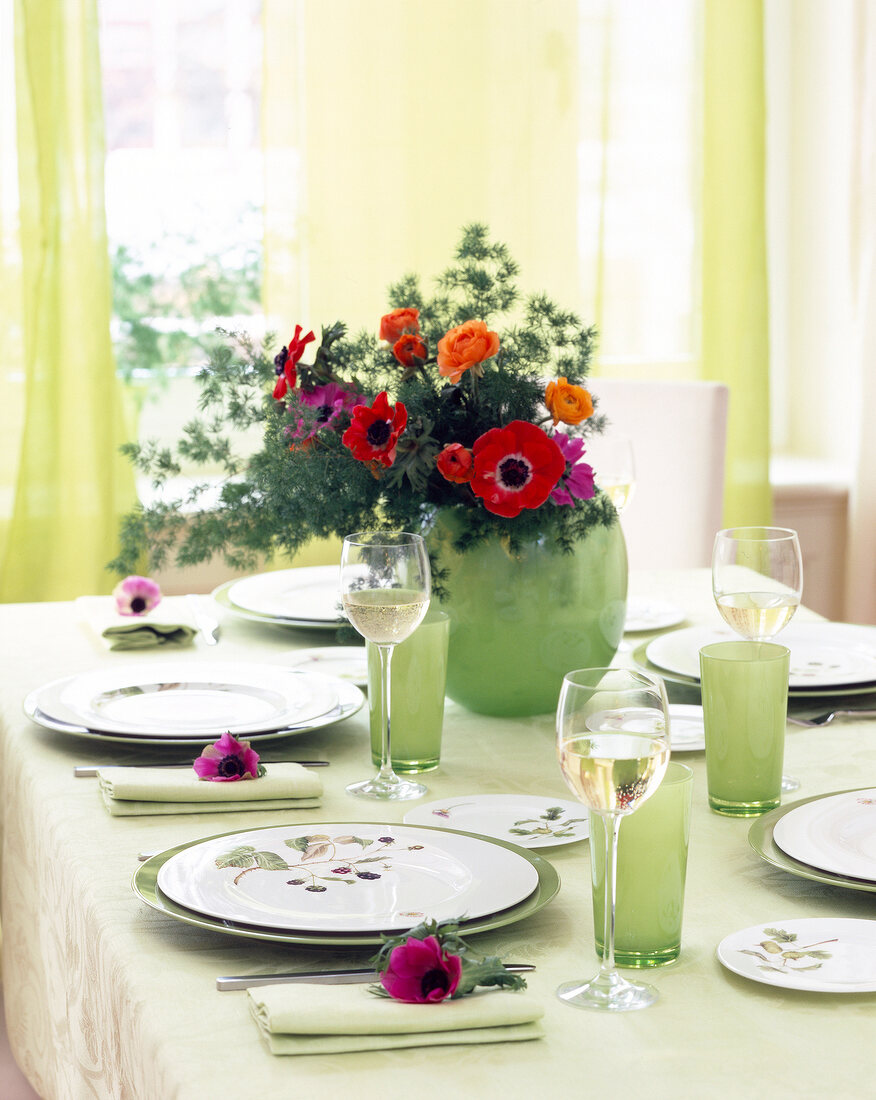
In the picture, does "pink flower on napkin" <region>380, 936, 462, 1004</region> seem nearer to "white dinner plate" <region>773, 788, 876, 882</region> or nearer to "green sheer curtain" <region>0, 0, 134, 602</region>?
"white dinner plate" <region>773, 788, 876, 882</region>

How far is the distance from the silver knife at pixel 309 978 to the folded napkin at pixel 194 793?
29cm

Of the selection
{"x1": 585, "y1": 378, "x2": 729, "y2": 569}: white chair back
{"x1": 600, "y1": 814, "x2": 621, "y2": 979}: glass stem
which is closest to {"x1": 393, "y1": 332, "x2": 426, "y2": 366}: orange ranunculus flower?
{"x1": 600, "y1": 814, "x2": 621, "y2": 979}: glass stem

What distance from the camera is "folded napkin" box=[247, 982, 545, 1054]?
0.68 meters

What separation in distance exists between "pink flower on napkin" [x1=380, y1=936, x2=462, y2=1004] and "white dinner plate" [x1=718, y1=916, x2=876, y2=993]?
16 centimetres

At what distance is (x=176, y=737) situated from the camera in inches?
45.9

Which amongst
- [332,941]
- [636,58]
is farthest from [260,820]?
[636,58]

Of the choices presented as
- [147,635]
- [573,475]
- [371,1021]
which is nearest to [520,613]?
[573,475]

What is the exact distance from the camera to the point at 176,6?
10.9 ft

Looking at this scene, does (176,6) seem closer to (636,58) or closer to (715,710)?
(636,58)

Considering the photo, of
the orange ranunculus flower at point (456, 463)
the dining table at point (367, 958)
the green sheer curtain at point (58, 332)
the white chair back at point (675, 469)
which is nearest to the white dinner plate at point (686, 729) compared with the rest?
the dining table at point (367, 958)

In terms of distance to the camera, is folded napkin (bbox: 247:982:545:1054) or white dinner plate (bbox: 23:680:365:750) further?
white dinner plate (bbox: 23:680:365:750)

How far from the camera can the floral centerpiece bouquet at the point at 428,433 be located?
118 cm

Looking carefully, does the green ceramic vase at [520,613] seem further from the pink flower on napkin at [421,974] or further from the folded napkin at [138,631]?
the pink flower on napkin at [421,974]

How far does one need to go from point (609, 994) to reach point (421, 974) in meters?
0.11
